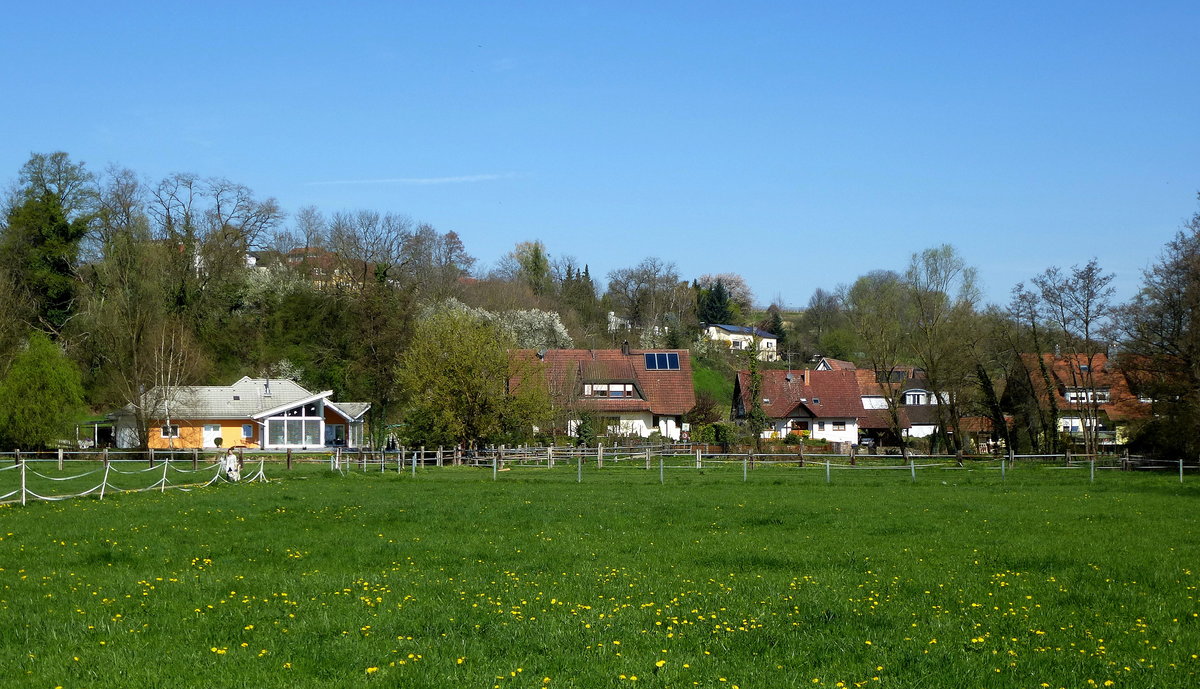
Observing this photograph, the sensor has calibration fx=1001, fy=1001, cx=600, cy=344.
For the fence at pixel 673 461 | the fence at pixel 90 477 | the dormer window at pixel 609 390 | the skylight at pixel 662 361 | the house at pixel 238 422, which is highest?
the skylight at pixel 662 361

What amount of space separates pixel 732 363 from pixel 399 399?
4924 cm

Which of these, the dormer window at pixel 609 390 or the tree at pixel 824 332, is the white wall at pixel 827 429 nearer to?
the dormer window at pixel 609 390

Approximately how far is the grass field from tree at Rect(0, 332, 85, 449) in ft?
106

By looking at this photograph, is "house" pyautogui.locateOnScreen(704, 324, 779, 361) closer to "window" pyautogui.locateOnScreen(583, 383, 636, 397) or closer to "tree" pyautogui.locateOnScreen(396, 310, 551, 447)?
"window" pyautogui.locateOnScreen(583, 383, 636, 397)

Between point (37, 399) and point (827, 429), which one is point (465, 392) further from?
point (827, 429)

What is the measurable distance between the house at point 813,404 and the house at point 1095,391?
15.8 meters

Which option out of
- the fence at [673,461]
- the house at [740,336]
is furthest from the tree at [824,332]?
the fence at [673,461]

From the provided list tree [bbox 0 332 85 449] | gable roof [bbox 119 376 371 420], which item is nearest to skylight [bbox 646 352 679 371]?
gable roof [bbox 119 376 371 420]

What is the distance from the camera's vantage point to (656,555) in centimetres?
1600

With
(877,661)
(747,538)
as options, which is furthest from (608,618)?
(747,538)

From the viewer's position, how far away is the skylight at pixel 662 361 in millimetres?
81688

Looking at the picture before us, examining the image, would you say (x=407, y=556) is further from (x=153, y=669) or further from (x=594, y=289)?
(x=594, y=289)

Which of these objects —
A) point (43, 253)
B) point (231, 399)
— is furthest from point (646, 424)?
point (43, 253)

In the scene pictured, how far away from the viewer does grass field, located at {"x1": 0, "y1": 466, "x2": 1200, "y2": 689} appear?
8.91 meters
